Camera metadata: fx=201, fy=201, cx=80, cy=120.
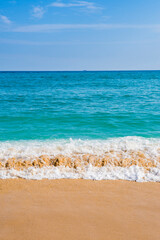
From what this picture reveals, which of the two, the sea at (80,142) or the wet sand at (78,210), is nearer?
the wet sand at (78,210)

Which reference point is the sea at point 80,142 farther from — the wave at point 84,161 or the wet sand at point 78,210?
the wet sand at point 78,210

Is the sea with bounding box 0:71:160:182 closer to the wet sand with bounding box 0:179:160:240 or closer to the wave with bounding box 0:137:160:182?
the wave with bounding box 0:137:160:182

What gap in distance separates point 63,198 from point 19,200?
107cm

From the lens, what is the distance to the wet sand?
12.7ft

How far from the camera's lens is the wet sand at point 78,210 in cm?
387

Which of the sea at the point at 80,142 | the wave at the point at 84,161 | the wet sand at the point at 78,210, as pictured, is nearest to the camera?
the wet sand at the point at 78,210

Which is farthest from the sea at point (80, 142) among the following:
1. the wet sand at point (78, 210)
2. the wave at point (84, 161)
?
the wet sand at point (78, 210)

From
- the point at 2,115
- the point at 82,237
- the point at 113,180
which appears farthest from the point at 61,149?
the point at 2,115

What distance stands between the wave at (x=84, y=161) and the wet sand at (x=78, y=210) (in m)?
0.43

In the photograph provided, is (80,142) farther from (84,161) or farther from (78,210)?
(78,210)

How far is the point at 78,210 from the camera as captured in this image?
4.50m

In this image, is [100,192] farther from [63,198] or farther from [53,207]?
Answer: [53,207]

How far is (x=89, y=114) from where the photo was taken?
14148 millimetres

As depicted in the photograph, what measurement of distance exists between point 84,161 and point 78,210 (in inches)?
93.7
